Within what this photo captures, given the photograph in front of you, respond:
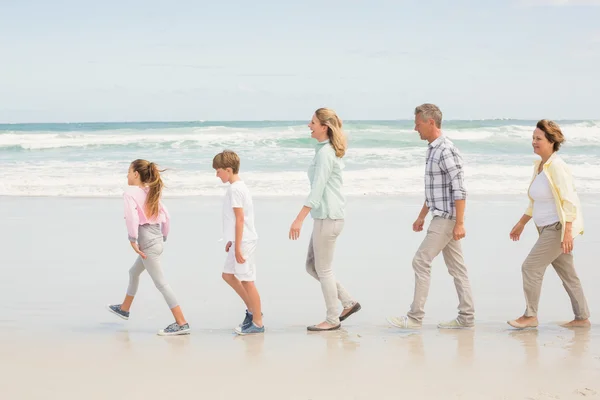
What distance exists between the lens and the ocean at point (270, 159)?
1558cm

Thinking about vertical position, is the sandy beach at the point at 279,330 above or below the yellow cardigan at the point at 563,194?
below

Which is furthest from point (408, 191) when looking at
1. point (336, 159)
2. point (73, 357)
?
point (73, 357)

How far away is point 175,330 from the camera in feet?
16.4

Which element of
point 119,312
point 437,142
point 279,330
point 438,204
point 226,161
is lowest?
point 279,330

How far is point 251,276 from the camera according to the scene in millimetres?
5066

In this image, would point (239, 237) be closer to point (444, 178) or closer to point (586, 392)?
point (444, 178)

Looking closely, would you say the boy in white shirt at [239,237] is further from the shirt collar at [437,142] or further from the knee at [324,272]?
the shirt collar at [437,142]

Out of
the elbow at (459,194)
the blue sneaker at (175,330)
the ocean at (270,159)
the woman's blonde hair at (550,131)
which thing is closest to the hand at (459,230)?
the elbow at (459,194)

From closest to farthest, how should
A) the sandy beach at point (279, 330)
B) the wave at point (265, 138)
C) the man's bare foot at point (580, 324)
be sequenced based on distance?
the sandy beach at point (279, 330) < the man's bare foot at point (580, 324) < the wave at point (265, 138)

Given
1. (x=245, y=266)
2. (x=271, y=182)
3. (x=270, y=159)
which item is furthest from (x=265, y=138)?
(x=245, y=266)

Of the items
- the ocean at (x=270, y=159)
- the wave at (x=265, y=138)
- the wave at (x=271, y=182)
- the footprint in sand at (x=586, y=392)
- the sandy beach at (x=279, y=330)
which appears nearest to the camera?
the footprint in sand at (x=586, y=392)

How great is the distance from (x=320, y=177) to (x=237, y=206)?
0.56m

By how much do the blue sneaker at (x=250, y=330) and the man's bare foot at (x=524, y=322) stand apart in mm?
1659

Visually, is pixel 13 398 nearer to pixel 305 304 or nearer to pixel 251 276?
pixel 251 276
